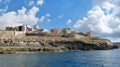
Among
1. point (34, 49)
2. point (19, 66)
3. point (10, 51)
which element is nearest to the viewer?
point (19, 66)

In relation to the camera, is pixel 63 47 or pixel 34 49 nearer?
pixel 34 49

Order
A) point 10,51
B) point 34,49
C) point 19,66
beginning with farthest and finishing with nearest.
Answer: point 34,49, point 10,51, point 19,66

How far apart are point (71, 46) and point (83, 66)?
433ft

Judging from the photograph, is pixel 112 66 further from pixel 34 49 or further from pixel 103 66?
pixel 34 49

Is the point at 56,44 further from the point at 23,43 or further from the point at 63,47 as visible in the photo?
the point at 23,43

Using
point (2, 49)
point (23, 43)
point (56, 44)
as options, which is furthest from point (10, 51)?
point (56, 44)

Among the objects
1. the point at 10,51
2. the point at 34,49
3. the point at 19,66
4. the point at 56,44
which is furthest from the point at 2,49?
the point at 19,66

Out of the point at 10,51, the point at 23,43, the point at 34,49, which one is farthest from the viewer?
the point at 23,43

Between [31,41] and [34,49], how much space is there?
1231 inches

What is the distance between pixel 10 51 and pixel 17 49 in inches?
374

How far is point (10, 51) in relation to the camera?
14962cm

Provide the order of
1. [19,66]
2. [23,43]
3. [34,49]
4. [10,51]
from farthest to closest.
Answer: [23,43] < [34,49] < [10,51] < [19,66]

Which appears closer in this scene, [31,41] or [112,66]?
[112,66]

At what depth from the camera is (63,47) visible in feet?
627
